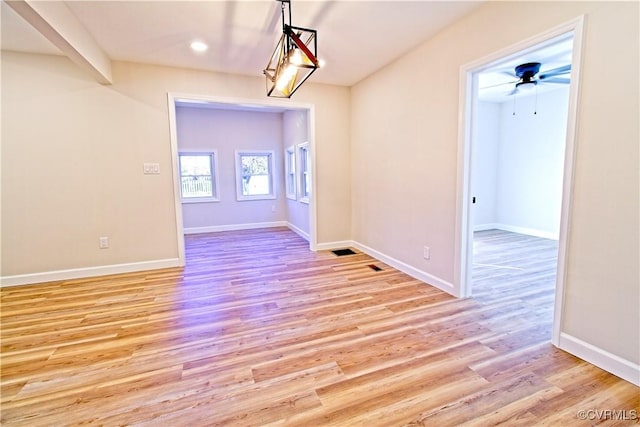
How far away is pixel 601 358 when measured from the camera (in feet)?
5.98

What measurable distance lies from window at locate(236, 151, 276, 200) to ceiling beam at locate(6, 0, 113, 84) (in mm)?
3724

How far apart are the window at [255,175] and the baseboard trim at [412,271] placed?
3.50 m

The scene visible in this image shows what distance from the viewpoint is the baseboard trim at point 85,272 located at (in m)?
3.44

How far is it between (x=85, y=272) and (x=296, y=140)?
13.6 ft

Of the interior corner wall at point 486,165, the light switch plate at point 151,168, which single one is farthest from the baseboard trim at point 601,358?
the interior corner wall at point 486,165

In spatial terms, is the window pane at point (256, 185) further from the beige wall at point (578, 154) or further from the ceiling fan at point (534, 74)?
the ceiling fan at point (534, 74)

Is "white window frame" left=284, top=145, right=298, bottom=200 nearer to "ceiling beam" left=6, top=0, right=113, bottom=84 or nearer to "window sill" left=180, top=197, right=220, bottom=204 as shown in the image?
"window sill" left=180, top=197, right=220, bottom=204

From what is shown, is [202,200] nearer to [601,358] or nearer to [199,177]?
[199,177]

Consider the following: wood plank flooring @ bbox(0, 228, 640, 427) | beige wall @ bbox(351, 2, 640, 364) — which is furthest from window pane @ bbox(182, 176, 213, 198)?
beige wall @ bbox(351, 2, 640, 364)

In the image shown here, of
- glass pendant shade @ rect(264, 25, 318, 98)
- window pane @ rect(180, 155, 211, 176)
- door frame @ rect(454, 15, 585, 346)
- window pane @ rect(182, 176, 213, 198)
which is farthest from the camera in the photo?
window pane @ rect(182, 176, 213, 198)

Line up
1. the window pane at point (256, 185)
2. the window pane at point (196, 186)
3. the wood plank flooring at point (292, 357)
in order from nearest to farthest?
the wood plank flooring at point (292, 357)
the window pane at point (196, 186)
the window pane at point (256, 185)

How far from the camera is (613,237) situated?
1.74m

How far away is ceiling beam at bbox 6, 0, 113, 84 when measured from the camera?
2006mm

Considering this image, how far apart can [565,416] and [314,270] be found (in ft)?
8.86
